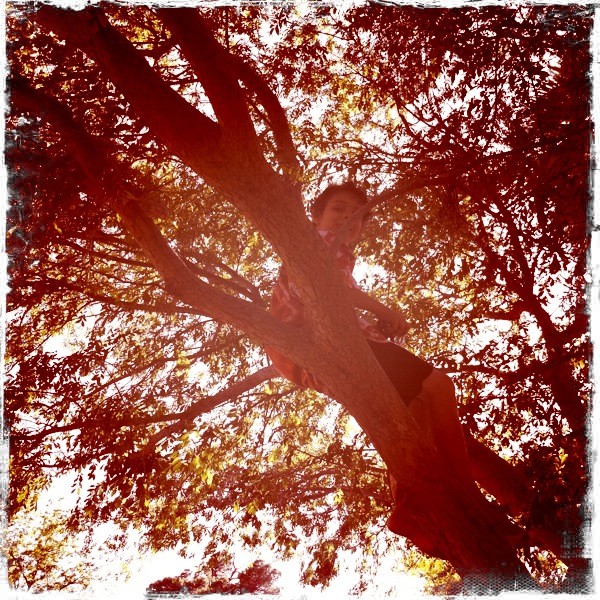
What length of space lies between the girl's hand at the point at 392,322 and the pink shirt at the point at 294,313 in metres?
0.08

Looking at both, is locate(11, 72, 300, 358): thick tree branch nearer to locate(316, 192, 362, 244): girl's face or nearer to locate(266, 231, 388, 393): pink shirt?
locate(266, 231, 388, 393): pink shirt

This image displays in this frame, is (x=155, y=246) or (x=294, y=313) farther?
(x=294, y=313)

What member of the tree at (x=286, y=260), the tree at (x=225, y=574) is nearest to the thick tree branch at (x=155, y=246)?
the tree at (x=286, y=260)

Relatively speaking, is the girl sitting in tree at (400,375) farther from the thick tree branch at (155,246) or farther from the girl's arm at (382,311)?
the thick tree branch at (155,246)

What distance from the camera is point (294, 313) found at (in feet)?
11.5

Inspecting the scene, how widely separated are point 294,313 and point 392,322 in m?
0.76

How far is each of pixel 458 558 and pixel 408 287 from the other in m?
4.76

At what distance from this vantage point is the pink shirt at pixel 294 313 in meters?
3.46

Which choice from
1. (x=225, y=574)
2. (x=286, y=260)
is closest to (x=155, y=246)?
(x=286, y=260)

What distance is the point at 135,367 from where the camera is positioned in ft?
22.0

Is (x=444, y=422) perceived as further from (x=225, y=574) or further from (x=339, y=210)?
(x=225, y=574)

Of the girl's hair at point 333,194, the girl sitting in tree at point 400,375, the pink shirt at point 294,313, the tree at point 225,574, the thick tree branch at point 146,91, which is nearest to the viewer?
the thick tree branch at point 146,91

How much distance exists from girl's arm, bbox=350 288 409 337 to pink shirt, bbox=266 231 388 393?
10cm

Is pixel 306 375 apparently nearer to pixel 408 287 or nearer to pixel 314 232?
pixel 314 232
